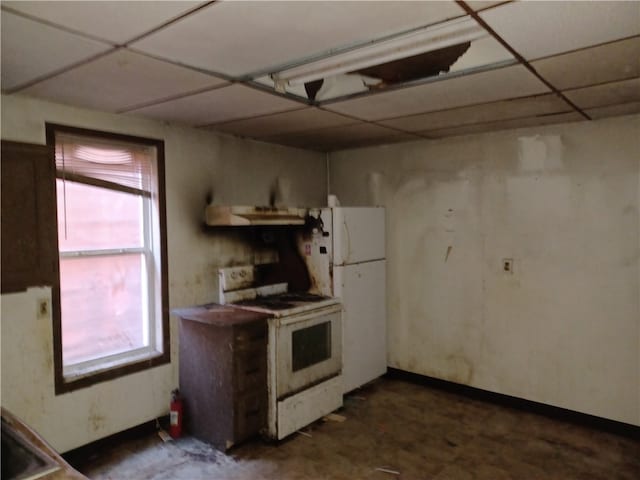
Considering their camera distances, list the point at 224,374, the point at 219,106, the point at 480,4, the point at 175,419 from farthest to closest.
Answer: the point at 175,419, the point at 224,374, the point at 219,106, the point at 480,4

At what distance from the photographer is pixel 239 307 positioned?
11.5ft

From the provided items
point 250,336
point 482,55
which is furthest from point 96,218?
point 482,55

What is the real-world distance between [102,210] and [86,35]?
1604mm

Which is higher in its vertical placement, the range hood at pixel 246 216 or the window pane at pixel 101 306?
the range hood at pixel 246 216

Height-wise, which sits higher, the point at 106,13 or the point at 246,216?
the point at 106,13

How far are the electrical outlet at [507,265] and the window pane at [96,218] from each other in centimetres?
295

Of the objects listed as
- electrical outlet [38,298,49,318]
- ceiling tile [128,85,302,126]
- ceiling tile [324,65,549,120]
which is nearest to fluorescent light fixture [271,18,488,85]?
ceiling tile [128,85,302,126]

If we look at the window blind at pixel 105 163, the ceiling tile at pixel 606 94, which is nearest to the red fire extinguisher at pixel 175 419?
the window blind at pixel 105 163

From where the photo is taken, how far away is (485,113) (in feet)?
10.3

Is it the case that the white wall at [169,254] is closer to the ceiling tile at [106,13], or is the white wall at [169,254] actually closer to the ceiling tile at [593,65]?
the ceiling tile at [106,13]

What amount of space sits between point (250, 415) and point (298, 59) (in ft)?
7.64

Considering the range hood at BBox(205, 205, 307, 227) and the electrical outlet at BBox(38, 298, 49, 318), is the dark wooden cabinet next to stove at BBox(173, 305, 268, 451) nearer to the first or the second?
the range hood at BBox(205, 205, 307, 227)

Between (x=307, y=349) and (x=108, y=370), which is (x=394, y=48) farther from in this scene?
(x=108, y=370)

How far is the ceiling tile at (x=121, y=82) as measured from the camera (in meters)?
2.10
